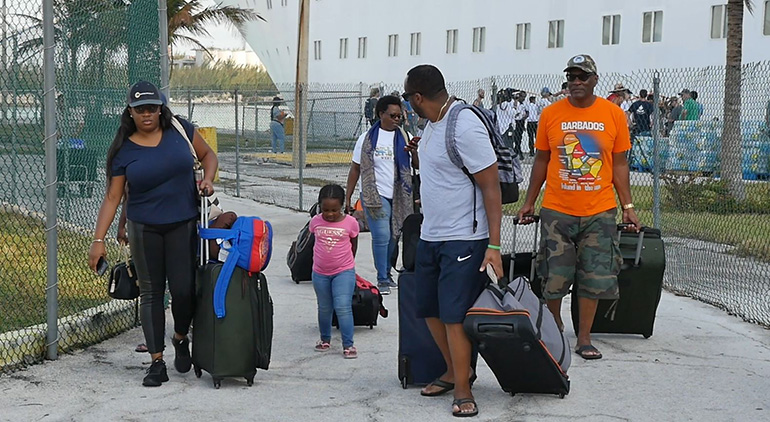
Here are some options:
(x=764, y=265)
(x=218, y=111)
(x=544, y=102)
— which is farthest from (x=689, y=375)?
(x=218, y=111)

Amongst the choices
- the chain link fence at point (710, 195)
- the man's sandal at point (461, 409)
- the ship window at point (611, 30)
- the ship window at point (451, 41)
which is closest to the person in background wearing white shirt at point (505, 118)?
the chain link fence at point (710, 195)

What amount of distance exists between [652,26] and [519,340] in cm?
3266

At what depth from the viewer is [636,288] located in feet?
24.0

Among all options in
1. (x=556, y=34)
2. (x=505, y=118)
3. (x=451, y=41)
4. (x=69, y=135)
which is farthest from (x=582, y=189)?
(x=451, y=41)

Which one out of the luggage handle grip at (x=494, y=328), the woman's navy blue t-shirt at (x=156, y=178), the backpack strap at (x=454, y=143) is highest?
the backpack strap at (x=454, y=143)

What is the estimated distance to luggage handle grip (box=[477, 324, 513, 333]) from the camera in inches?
213

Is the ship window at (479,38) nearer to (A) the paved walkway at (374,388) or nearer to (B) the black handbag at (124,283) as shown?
(A) the paved walkway at (374,388)

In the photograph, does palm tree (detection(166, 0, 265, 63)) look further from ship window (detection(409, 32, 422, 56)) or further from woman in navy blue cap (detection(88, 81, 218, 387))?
woman in navy blue cap (detection(88, 81, 218, 387))

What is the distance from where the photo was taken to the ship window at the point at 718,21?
1314 inches

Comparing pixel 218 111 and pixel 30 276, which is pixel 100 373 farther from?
pixel 218 111

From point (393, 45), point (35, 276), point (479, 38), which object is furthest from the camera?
point (393, 45)

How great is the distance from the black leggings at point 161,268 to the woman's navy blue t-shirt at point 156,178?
0.07 metres

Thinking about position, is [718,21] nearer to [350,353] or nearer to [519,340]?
[350,353]

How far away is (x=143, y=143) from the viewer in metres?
6.07
